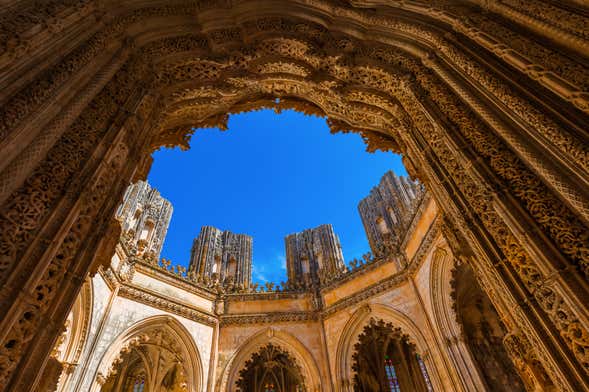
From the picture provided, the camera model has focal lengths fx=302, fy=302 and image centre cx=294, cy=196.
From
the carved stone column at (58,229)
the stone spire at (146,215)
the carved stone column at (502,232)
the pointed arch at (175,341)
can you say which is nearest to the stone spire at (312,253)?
the pointed arch at (175,341)

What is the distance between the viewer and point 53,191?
270 cm

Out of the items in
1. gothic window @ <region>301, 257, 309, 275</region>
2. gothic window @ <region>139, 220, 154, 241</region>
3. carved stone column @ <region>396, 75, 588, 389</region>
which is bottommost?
carved stone column @ <region>396, 75, 588, 389</region>

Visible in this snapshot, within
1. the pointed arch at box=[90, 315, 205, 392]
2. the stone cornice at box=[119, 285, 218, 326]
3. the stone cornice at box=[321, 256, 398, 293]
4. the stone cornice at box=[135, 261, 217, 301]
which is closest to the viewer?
the pointed arch at box=[90, 315, 205, 392]

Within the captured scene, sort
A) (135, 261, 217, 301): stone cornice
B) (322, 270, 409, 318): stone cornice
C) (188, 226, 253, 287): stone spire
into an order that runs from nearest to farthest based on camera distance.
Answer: (135, 261, 217, 301): stone cornice < (322, 270, 409, 318): stone cornice < (188, 226, 253, 287): stone spire

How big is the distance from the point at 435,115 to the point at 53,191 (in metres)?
4.72

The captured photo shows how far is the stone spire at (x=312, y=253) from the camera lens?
17000mm

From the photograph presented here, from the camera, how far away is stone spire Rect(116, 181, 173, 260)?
44.5ft

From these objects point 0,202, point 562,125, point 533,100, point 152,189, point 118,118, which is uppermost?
point 152,189

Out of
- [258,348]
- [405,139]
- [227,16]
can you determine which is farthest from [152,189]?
[405,139]

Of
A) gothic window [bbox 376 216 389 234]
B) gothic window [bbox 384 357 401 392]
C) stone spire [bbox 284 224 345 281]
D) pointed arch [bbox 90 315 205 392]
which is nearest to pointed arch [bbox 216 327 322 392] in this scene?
pointed arch [bbox 90 315 205 392]

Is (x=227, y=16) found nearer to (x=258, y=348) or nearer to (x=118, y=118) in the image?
(x=118, y=118)

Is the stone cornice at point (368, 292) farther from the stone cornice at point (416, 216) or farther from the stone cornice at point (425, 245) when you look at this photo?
the stone cornice at point (416, 216)

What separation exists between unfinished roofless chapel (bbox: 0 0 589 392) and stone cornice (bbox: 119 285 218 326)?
0.27ft

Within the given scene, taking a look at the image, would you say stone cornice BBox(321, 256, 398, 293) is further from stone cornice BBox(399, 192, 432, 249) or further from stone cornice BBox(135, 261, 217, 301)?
stone cornice BBox(135, 261, 217, 301)
